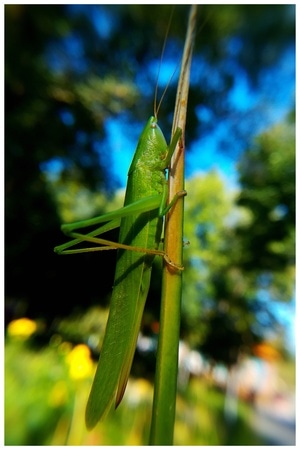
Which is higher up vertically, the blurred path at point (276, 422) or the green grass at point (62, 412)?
the green grass at point (62, 412)

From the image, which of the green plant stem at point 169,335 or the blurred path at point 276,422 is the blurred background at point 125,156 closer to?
the blurred path at point 276,422

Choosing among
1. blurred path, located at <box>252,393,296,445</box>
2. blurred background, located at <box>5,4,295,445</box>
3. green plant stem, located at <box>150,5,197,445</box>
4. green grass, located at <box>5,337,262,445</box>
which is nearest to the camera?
green plant stem, located at <box>150,5,197,445</box>

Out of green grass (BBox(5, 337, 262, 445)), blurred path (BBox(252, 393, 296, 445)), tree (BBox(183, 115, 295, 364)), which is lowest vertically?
blurred path (BBox(252, 393, 296, 445))

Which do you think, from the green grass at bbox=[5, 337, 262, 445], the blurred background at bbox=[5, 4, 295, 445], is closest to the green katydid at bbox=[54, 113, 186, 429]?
the green grass at bbox=[5, 337, 262, 445]

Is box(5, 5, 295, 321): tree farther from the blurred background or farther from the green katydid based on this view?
the green katydid

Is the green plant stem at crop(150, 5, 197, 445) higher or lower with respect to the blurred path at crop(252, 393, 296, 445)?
higher

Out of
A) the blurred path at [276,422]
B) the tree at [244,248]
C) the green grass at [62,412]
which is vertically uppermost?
the tree at [244,248]

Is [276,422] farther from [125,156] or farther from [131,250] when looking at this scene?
[131,250]

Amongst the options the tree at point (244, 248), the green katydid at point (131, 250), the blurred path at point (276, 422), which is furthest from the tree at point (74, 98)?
the green katydid at point (131, 250)

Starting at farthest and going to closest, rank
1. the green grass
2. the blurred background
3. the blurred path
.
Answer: the blurred path < the blurred background < the green grass

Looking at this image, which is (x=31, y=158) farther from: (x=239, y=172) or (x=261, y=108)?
(x=261, y=108)
